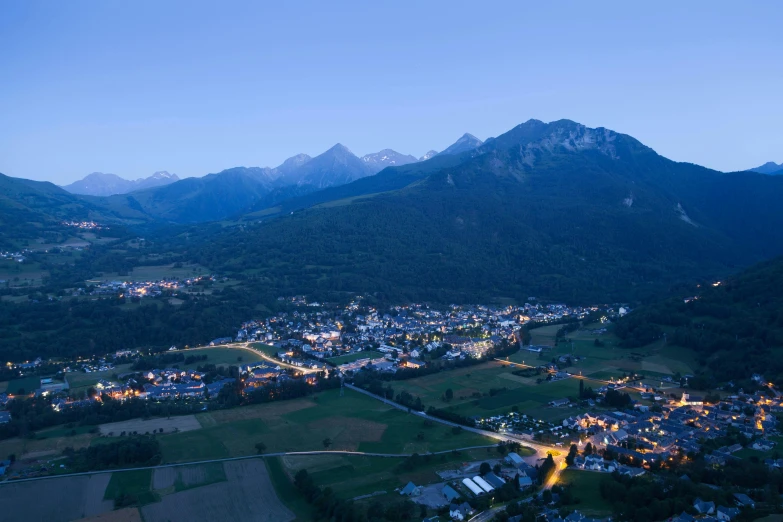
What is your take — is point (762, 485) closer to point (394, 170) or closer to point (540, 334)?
point (540, 334)

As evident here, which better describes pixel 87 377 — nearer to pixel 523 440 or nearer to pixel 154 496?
pixel 154 496

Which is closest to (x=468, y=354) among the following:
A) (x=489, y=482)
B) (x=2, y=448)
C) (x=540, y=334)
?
(x=540, y=334)

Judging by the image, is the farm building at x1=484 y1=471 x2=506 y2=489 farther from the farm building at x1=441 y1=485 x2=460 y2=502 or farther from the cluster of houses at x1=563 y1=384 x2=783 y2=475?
the cluster of houses at x1=563 y1=384 x2=783 y2=475

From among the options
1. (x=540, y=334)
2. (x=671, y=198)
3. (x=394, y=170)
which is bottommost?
(x=540, y=334)

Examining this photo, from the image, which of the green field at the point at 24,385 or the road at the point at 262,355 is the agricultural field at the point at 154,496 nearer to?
the green field at the point at 24,385

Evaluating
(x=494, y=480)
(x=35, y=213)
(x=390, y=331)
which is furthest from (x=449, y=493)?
(x=35, y=213)

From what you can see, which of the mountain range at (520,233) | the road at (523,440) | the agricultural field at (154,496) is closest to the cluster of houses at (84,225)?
the mountain range at (520,233)

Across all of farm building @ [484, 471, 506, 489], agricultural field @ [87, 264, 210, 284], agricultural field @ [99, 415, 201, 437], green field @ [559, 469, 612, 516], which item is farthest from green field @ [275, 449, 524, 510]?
agricultural field @ [87, 264, 210, 284]
